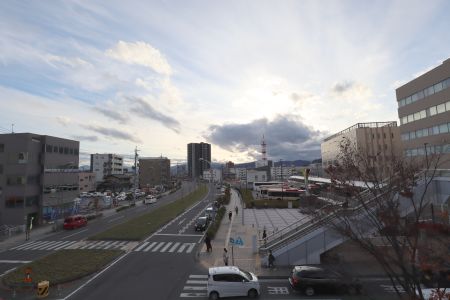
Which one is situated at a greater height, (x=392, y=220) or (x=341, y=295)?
(x=392, y=220)

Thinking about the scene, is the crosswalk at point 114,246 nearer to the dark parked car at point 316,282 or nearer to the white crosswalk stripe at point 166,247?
the white crosswalk stripe at point 166,247

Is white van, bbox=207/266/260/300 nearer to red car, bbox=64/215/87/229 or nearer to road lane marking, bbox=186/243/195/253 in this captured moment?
road lane marking, bbox=186/243/195/253

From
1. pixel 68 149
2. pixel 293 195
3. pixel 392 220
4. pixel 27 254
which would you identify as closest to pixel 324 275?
pixel 392 220

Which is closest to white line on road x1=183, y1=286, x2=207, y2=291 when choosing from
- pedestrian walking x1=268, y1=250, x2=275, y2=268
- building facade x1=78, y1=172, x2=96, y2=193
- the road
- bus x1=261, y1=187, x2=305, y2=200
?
pedestrian walking x1=268, y1=250, x2=275, y2=268

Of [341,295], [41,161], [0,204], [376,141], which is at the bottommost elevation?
[341,295]

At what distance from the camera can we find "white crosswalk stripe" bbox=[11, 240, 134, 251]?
3091cm

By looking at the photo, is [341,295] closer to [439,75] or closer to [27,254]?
[27,254]

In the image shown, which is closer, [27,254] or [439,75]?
[27,254]

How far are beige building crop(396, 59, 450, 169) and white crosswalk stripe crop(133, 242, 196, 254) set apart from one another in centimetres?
2847

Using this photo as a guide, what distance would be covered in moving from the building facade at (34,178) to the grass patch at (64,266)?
20895mm

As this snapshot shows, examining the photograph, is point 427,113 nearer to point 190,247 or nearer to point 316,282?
point 316,282

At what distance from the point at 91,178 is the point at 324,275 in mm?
110013

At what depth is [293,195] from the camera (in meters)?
74.1

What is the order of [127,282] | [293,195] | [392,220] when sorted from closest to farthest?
1. [392,220]
2. [127,282]
3. [293,195]
